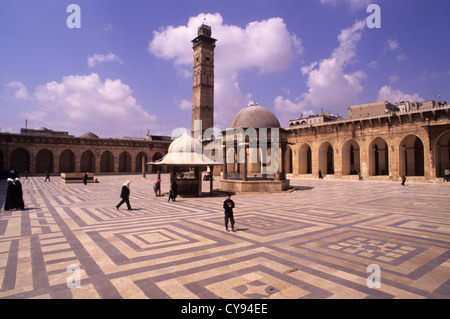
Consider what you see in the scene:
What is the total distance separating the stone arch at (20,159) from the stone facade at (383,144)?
3306 centimetres

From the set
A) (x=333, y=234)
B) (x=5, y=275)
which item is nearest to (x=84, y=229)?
(x=5, y=275)

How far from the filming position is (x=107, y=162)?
134 feet

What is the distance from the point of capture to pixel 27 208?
379 inches

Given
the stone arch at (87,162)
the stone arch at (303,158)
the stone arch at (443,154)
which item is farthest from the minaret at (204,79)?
the stone arch at (443,154)

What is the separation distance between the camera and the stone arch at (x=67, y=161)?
36.9 meters

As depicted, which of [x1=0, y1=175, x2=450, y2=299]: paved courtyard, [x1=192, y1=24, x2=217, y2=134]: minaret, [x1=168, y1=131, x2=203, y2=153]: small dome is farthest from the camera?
[x1=192, y1=24, x2=217, y2=134]: minaret

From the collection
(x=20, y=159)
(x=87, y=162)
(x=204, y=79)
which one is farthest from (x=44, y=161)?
(x=204, y=79)

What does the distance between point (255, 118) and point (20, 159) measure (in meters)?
33.6

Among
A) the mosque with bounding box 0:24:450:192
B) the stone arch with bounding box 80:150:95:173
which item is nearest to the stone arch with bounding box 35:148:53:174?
the mosque with bounding box 0:24:450:192

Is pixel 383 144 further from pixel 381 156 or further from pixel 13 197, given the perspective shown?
pixel 13 197

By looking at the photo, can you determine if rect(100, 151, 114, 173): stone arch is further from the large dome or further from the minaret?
the large dome

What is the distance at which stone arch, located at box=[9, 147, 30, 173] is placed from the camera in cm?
3353

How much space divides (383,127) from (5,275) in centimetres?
2801
